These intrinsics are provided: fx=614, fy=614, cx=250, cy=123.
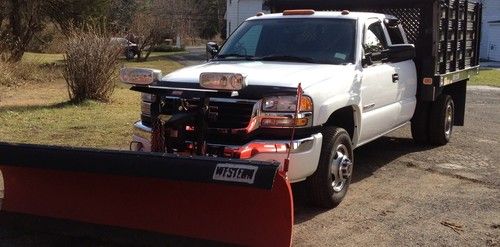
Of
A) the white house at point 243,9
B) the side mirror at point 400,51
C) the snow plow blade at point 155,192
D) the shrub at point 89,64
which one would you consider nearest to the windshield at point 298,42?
the side mirror at point 400,51

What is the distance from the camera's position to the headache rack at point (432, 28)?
7914 mm

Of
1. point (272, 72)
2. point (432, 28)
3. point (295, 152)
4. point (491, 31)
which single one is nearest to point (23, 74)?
point (432, 28)

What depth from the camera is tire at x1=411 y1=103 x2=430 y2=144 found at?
862 centimetres

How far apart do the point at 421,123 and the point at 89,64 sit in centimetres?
737

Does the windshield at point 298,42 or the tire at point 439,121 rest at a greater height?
the windshield at point 298,42

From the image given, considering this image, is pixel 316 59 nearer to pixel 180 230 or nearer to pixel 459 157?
pixel 180 230

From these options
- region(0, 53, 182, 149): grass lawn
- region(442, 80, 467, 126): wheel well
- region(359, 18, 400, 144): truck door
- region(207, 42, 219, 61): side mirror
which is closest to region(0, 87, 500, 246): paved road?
region(359, 18, 400, 144): truck door

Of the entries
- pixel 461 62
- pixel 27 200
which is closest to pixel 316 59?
pixel 27 200

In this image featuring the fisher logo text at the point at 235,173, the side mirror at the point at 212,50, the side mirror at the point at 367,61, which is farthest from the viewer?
the side mirror at the point at 212,50

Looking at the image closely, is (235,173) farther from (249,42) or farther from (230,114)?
(249,42)

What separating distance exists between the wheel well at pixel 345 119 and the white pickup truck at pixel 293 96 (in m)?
0.01

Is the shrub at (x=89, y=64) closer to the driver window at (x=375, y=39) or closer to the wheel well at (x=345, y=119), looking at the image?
the driver window at (x=375, y=39)

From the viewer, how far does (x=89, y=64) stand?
42.8 ft

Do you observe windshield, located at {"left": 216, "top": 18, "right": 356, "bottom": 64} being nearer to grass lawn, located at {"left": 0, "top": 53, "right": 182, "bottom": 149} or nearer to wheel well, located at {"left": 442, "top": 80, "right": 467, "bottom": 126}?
grass lawn, located at {"left": 0, "top": 53, "right": 182, "bottom": 149}
